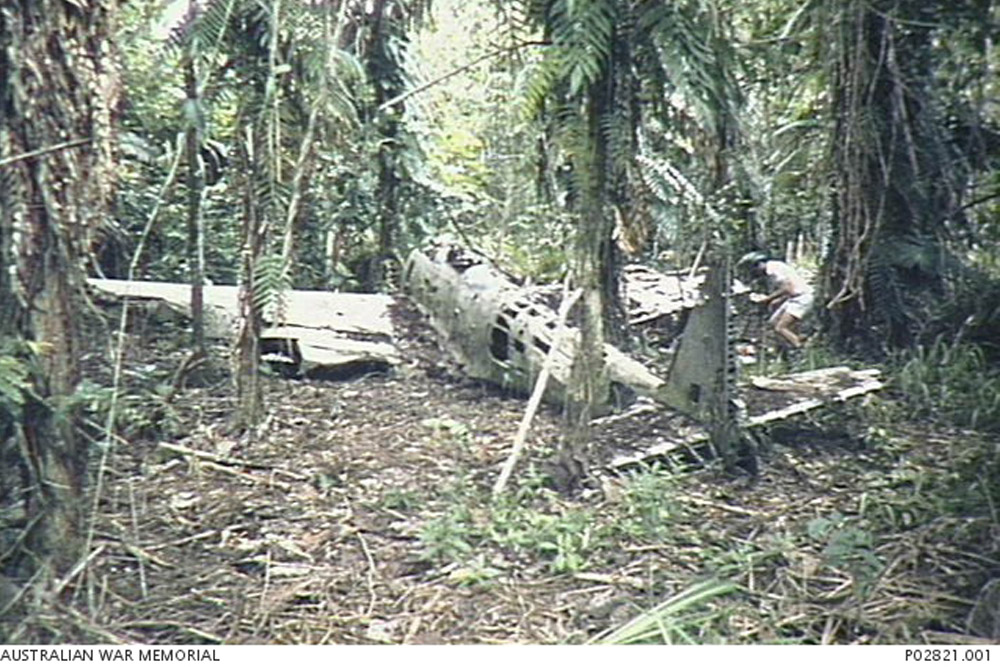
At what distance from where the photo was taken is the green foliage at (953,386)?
3.22 metres

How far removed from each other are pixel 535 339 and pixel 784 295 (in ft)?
4.95

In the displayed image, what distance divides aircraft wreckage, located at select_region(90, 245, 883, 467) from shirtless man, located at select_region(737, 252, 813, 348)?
0.18 metres

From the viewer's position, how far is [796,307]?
445cm

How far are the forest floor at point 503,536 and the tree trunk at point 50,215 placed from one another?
0.18 metres

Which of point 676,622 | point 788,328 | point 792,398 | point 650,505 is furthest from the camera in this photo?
point 788,328

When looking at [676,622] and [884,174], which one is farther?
[884,174]

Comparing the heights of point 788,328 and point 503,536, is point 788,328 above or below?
above

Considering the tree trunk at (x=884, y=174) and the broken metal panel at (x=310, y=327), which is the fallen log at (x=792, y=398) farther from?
the broken metal panel at (x=310, y=327)

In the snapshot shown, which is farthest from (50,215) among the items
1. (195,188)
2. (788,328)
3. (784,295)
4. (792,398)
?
(784,295)
